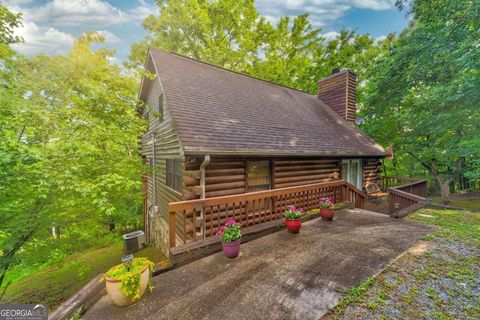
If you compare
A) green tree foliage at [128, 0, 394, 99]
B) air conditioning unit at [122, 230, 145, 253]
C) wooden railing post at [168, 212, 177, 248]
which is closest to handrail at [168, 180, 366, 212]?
wooden railing post at [168, 212, 177, 248]

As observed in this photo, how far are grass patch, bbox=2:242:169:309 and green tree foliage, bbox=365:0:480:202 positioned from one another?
37.9 feet

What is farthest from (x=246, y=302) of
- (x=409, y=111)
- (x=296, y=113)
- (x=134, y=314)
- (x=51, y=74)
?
(x=409, y=111)

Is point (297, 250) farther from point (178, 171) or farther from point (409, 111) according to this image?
point (409, 111)

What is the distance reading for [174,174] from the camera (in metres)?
6.18

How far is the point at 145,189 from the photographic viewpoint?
10312mm

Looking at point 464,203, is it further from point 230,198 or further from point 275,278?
point 230,198

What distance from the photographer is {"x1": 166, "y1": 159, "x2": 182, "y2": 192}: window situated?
574 cm

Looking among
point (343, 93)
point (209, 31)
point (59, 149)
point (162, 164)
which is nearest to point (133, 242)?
point (162, 164)

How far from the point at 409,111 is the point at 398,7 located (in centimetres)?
530

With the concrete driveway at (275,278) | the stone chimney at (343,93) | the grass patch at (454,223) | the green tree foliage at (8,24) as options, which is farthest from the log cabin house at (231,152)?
the green tree foliage at (8,24)

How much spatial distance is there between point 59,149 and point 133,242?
5.98 m

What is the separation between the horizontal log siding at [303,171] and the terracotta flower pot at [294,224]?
1641 millimetres

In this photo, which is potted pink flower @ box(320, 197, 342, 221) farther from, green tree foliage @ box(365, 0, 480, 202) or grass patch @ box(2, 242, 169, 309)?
green tree foliage @ box(365, 0, 480, 202)

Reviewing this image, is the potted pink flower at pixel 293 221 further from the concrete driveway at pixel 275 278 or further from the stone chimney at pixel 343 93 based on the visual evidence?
the stone chimney at pixel 343 93
